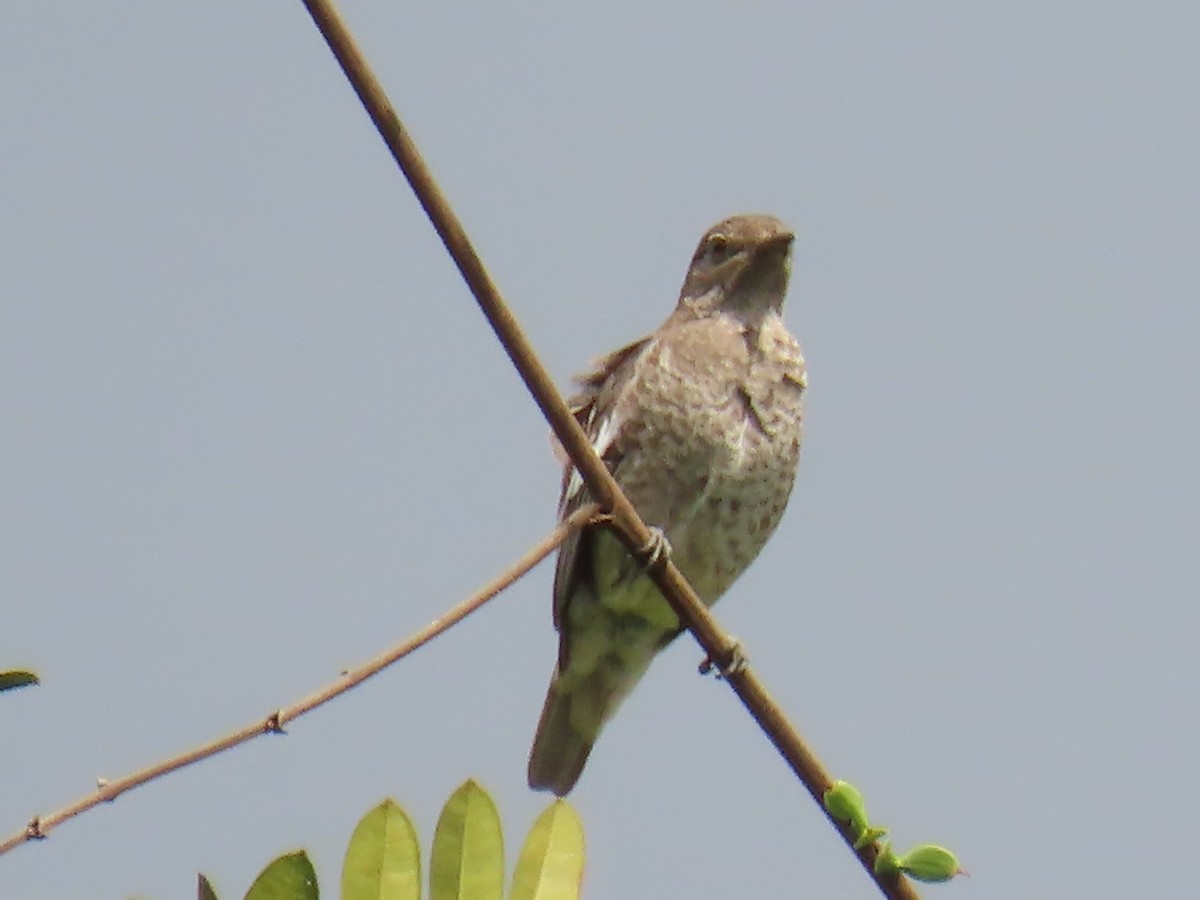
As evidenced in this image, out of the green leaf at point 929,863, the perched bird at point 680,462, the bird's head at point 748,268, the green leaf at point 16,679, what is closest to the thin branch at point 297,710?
the green leaf at point 16,679

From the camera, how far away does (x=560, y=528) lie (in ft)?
9.89

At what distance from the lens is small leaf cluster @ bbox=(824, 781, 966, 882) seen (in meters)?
2.90

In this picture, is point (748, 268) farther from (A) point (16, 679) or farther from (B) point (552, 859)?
(A) point (16, 679)

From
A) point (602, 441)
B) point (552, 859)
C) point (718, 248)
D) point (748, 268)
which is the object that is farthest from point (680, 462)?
point (552, 859)

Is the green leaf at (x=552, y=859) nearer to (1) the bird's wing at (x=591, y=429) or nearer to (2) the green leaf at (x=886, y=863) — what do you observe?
(2) the green leaf at (x=886, y=863)

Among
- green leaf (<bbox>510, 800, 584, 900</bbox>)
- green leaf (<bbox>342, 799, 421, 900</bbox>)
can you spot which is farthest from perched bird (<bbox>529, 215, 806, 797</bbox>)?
green leaf (<bbox>342, 799, 421, 900</bbox>)

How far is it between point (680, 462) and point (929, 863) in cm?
269

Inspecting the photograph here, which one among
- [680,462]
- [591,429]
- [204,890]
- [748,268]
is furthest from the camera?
→ [748,268]

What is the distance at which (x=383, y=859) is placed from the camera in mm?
2197

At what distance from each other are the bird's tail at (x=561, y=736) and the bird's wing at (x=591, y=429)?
20 centimetres

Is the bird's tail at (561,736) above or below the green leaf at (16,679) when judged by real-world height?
above

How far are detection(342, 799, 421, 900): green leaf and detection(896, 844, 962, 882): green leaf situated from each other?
1.00 m

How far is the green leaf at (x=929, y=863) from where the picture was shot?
2.90 metres

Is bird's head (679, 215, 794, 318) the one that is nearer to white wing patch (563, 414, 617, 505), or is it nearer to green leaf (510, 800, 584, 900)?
white wing patch (563, 414, 617, 505)
